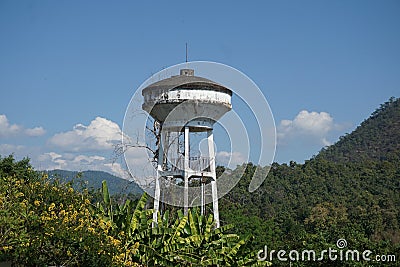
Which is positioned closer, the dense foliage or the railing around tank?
the dense foliage

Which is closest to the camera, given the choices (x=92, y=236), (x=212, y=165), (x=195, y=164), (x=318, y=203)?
(x=92, y=236)

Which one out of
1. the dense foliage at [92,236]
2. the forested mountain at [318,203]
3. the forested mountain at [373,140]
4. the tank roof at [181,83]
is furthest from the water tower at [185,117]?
the forested mountain at [373,140]

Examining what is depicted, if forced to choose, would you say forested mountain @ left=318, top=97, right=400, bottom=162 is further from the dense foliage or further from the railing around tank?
the dense foliage

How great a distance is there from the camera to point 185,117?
48.6 feet

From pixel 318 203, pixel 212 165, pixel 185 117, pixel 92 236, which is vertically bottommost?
pixel 92 236

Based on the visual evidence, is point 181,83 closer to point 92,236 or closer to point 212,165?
point 212,165

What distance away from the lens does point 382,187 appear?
1339 inches

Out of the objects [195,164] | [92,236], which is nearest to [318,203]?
[195,164]

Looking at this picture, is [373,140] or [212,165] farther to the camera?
[373,140]

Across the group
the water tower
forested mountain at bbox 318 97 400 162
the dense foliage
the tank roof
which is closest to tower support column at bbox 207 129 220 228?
the water tower

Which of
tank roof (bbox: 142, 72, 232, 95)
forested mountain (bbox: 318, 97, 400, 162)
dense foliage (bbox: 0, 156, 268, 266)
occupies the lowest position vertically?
dense foliage (bbox: 0, 156, 268, 266)

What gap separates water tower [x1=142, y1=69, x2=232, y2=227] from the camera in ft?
47.4

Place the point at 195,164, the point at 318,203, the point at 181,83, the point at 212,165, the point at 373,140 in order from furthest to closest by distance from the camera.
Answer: the point at 373,140 < the point at 318,203 < the point at 212,165 < the point at 195,164 < the point at 181,83

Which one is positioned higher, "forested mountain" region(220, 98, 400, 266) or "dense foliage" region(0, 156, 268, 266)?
"forested mountain" region(220, 98, 400, 266)
